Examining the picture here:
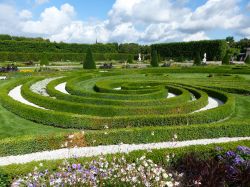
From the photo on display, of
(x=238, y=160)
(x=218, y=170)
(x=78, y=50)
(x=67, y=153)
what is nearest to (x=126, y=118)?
(x=67, y=153)

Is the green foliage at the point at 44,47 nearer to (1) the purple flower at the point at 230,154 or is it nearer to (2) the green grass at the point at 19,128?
(2) the green grass at the point at 19,128

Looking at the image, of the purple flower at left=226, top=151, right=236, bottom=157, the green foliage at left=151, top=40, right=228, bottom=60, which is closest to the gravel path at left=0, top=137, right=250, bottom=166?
the purple flower at left=226, top=151, right=236, bottom=157

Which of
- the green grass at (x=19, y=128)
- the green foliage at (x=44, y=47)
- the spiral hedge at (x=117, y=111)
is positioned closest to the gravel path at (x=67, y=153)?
the spiral hedge at (x=117, y=111)

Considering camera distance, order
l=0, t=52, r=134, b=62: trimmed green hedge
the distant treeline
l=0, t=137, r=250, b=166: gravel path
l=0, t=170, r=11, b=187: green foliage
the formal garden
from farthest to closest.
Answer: the distant treeline, l=0, t=52, r=134, b=62: trimmed green hedge, l=0, t=137, r=250, b=166: gravel path, l=0, t=170, r=11, b=187: green foliage, the formal garden

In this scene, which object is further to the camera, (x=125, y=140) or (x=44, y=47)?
(x=44, y=47)

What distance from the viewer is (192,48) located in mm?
67938

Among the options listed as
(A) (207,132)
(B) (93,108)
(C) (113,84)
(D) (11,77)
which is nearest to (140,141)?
(A) (207,132)

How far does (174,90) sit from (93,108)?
7.49m

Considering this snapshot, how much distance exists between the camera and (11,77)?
2783 centimetres

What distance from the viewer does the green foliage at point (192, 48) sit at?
2496 inches

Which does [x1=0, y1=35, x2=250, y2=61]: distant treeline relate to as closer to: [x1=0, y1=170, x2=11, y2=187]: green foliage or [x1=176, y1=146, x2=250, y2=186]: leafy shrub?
[x1=0, y1=170, x2=11, y2=187]: green foliage

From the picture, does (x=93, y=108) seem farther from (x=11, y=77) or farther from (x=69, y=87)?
(x=11, y=77)

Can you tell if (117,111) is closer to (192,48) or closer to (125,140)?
(125,140)

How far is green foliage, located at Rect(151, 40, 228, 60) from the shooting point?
63406 millimetres
